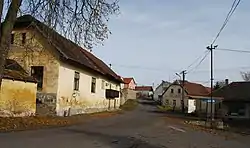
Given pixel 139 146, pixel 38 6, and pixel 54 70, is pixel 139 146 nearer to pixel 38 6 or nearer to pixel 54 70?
pixel 38 6

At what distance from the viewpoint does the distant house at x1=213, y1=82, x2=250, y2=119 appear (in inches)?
2040

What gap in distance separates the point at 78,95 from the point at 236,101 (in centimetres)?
2784

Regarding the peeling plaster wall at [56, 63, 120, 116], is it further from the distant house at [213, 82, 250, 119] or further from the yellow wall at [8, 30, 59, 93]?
the distant house at [213, 82, 250, 119]

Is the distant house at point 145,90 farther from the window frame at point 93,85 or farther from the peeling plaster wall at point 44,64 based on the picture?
the peeling plaster wall at point 44,64

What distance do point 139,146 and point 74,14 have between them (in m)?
5.56

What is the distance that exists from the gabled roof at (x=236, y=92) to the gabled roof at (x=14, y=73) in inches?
1342

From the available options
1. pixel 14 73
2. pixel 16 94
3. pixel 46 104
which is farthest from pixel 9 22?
pixel 46 104

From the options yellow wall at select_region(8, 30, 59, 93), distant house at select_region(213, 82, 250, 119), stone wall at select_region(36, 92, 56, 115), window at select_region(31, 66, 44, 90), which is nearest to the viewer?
stone wall at select_region(36, 92, 56, 115)

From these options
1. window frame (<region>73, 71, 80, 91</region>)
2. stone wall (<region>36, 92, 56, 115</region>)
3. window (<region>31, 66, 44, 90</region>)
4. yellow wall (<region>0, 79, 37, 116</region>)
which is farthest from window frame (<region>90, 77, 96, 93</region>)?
yellow wall (<region>0, 79, 37, 116</region>)

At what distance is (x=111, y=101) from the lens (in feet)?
162

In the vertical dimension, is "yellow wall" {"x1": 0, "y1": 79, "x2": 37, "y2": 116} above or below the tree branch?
below

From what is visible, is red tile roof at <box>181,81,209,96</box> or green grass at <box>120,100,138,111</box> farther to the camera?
red tile roof at <box>181,81,209,96</box>

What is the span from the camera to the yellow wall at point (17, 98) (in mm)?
22359

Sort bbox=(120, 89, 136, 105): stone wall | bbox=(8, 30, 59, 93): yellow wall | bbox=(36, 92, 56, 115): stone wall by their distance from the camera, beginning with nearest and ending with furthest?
bbox=(36, 92, 56, 115): stone wall < bbox=(8, 30, 59, 93): yellow wall < bbox=(120, 89, 136, 105): stone wall
